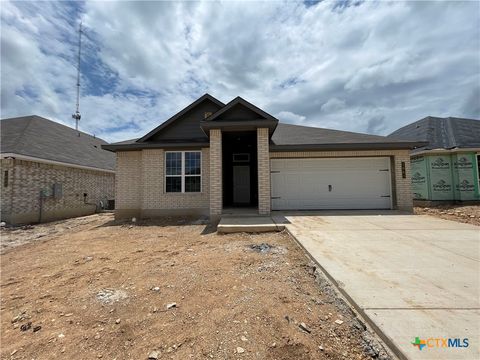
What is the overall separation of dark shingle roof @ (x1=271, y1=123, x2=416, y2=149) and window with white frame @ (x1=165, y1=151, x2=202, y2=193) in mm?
3555

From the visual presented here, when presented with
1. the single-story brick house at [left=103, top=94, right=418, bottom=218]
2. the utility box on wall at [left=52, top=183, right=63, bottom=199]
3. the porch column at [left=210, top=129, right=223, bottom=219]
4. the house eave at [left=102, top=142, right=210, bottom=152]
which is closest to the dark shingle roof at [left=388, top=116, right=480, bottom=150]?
the single-story brick house at [left=103, top=94, right=418, bottom=218]

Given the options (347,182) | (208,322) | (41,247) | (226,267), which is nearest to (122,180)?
(41,247)

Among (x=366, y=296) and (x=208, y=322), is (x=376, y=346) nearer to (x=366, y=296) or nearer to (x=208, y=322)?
(x=366, y=296)

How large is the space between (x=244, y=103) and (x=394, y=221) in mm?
6726

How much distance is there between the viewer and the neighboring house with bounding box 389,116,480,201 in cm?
1219

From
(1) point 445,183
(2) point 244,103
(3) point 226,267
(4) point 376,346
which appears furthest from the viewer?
(1) point 445,183

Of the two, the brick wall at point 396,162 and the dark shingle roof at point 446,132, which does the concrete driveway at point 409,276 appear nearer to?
the brick wall at point 396,162

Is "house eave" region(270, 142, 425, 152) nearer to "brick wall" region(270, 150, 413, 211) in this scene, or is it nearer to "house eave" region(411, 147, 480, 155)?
"brick wall" region(270, 150, 413, 211)

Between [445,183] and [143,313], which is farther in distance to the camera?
[445,183]

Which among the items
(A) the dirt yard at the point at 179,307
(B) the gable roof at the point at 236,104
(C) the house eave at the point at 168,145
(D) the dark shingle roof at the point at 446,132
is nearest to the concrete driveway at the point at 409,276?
(A) the dirt yard at the point at 179,307

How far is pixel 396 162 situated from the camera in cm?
956

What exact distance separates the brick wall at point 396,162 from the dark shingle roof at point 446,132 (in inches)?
186

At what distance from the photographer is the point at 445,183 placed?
1259cm

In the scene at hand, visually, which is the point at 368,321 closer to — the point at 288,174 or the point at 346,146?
the point at 288,174
